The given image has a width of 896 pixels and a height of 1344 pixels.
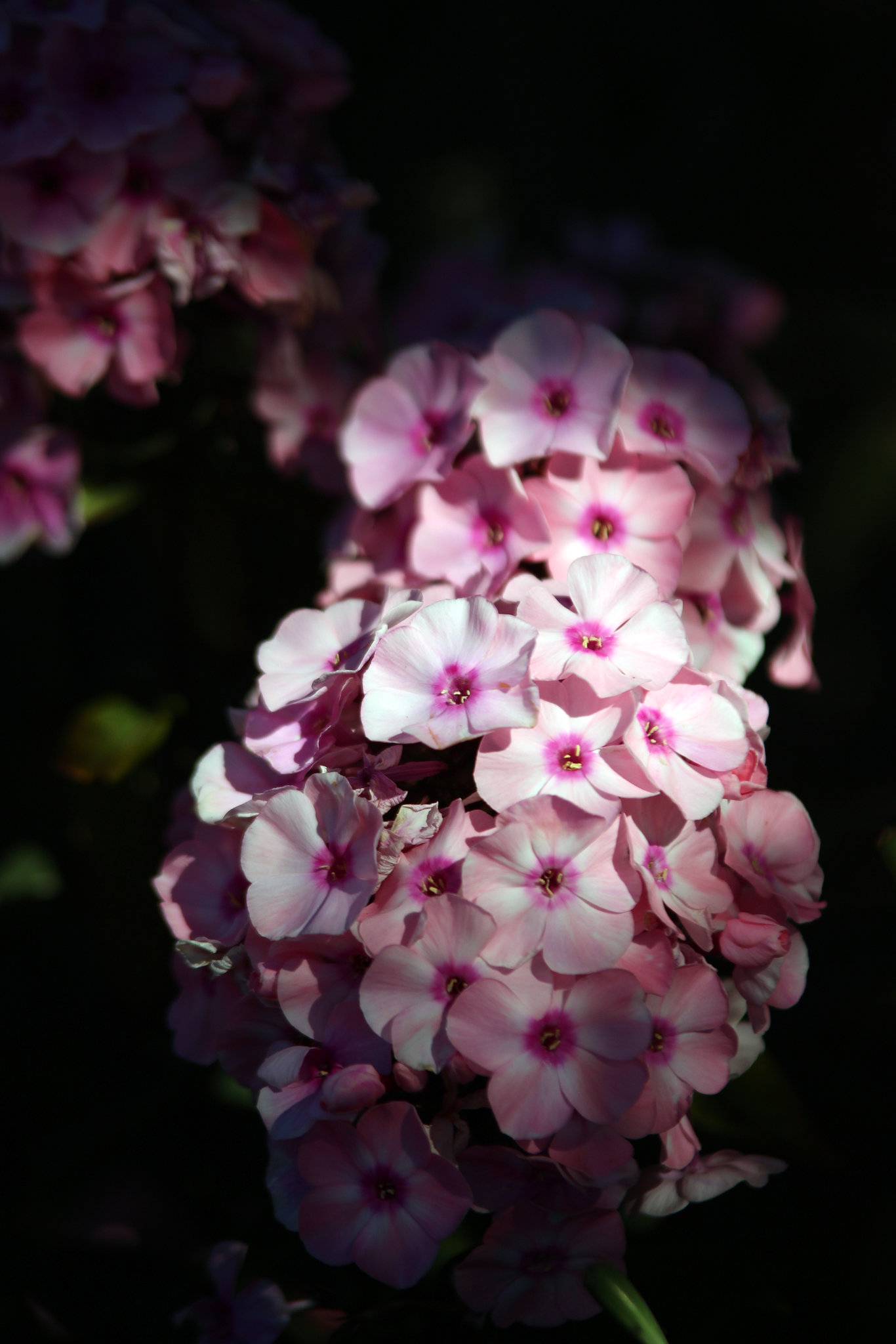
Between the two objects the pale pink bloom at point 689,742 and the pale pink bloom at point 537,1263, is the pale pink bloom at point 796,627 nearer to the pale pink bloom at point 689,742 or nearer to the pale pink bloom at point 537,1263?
the pale pink bloom at point 689,742

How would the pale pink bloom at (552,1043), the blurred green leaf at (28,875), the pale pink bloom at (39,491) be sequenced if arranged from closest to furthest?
1. the pale pink bloom at (552,1043)
2. the pale pink bloom at (39,491)
3. the blurred green leaf at (28,875)

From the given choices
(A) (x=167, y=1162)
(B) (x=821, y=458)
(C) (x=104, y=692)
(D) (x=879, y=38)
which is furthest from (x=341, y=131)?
(A) (x=167, y=1162)

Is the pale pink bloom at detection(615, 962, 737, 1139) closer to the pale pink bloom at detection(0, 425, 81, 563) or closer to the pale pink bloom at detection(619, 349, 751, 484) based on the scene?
the pale pink bloom at detection(619, 349, 751, 484)

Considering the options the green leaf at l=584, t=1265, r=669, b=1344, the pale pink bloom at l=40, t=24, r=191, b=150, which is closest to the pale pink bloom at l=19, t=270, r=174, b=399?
the pale pink bloom at l=40, t=24, r=191, b=150

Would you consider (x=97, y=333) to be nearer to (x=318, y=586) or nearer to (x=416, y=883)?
(x=318, y=586)

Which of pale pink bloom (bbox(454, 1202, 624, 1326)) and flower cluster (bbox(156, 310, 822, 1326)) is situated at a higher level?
flower cluster (bbox(156, 310, 822, 1326))

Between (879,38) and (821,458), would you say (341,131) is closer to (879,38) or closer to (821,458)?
(879,38)

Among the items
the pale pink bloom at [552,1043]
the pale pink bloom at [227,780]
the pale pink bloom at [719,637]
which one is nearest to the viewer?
the pale pink bloom at [552,1043]

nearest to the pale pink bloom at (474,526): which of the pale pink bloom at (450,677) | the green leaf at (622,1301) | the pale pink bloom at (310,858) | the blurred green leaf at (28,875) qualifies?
the pale pink bloom at (450,677)
